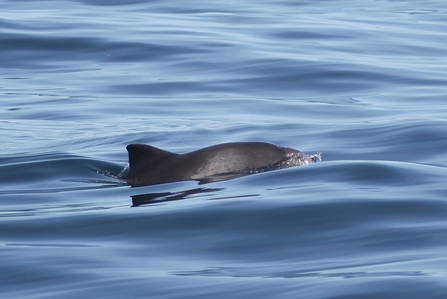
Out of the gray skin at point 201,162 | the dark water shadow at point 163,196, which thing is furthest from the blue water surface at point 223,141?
the gray skin at point 201,162

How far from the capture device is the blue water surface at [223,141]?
687 centimetres

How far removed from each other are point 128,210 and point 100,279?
83.5 inches

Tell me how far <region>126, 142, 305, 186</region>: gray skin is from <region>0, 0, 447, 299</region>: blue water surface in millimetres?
270

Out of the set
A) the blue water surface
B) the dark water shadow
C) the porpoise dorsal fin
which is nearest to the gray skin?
the porpoise dorsal fin

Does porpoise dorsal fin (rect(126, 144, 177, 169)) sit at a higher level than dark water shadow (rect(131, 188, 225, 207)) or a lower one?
higher

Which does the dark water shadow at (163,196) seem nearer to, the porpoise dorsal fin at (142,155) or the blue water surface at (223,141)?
the blue water surface at (223,141)

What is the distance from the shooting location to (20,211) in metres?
9.12

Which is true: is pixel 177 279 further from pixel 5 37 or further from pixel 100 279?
pixel 5 37

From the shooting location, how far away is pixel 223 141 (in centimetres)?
1373

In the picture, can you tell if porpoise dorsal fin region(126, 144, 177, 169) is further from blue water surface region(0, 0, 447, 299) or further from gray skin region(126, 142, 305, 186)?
blue water surface region(0, 0, 447, 299)

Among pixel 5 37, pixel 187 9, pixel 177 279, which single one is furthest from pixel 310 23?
pixel 177 279

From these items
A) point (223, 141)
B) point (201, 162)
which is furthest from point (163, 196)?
point (223, 141)

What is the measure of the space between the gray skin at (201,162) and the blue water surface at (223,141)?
0.89ft

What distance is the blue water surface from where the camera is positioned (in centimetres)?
687
